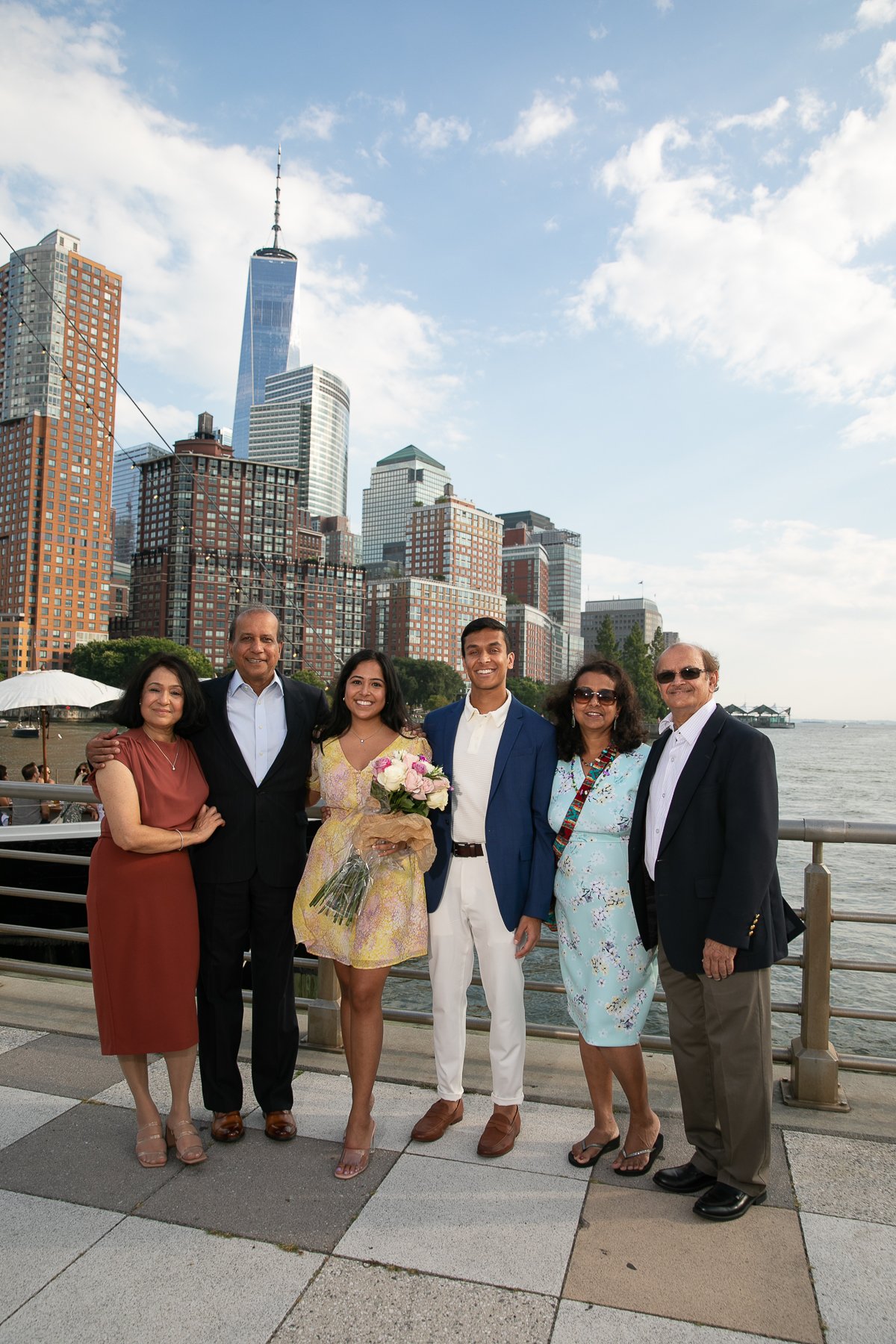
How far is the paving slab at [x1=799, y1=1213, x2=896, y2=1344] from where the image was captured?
215cm

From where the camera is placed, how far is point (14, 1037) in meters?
4.11

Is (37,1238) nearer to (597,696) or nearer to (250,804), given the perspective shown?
(250,804)

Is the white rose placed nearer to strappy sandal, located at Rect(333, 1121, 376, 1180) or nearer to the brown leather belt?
the brown leather belt

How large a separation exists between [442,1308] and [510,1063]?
1.03m

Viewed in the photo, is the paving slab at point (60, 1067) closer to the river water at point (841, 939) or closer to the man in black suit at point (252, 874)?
the man in black suit at point (252, 874)

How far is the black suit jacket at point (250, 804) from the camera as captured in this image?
3281 millimetres

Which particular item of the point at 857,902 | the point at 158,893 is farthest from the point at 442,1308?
the point at 857,902

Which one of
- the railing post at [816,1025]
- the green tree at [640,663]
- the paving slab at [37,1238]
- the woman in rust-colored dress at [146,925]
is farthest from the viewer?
the green tree at [640,663]

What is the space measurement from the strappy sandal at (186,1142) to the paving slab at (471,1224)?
2.25ft

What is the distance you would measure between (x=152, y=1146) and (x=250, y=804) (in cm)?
123

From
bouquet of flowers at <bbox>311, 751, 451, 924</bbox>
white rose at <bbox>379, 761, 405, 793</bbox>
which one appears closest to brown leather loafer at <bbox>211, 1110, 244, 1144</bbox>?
bouquet of flowers at <bbox>311, 751, 451, 924</bbox>

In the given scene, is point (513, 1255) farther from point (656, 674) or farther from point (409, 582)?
point (409, 582)

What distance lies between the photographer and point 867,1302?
2246 mm

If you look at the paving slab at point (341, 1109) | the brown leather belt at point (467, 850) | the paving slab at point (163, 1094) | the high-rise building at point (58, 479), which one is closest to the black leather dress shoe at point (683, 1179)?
the paving slab at point (341, 1109)
